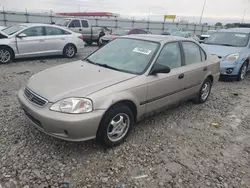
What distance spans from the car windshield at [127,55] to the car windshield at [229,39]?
532 cm

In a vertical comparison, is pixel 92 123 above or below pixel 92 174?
above


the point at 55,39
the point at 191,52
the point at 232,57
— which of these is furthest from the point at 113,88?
the point at 55,39

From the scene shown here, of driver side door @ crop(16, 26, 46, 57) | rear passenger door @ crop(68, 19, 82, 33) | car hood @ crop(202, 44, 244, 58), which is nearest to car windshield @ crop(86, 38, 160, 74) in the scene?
car hood @ crop(202, 44, 244, 58)

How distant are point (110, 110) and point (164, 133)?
4.20 ft

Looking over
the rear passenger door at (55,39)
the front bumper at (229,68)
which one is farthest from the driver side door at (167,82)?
the rear passenger door at (55,39)

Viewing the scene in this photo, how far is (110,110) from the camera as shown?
3.00 meters

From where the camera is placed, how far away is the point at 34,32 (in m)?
8.92

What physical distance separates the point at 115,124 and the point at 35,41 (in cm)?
704

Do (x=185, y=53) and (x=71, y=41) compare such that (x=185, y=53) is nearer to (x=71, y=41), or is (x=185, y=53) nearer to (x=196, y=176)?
(x=196, y=176)

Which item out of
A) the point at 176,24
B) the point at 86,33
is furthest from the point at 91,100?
the point at 176,24

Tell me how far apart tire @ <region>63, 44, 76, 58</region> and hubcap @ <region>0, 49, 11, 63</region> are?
2.44 meters

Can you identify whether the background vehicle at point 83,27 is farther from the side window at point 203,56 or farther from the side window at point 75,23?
the side window at point 203,56

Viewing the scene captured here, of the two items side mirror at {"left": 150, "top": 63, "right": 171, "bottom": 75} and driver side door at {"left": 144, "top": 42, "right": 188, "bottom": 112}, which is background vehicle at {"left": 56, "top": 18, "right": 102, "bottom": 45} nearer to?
driver side door at {"left": 144, "top": 42, "right": 188, "bottom": 112}

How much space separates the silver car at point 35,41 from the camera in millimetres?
8242
